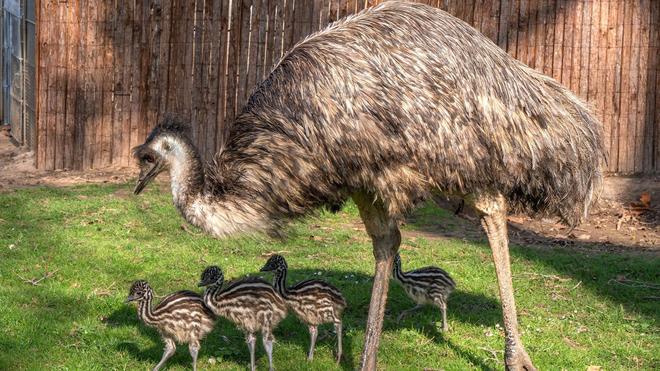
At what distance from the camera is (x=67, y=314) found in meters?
8.24

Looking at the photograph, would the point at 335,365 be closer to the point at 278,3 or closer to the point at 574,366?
the point at 574,366

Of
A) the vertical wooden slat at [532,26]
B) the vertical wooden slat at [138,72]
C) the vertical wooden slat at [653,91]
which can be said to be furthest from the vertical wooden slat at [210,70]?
the vertical wooden slat at [653,91]

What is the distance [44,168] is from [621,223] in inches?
288

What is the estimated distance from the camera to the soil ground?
11.7 meters

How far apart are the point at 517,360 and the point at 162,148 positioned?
263cm

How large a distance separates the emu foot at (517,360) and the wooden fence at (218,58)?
7231 millimetres

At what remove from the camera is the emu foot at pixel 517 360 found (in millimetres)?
7062

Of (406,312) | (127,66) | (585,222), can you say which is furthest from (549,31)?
(406,312)

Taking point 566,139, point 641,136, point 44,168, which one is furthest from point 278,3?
point 566,139

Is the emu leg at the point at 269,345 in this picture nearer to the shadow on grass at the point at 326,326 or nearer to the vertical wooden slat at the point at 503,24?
the shadow on grass at the point at 326,326

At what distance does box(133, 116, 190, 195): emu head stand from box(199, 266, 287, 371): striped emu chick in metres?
1.06

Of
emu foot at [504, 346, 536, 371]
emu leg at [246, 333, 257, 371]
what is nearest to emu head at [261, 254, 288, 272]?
emu leg at [246, 333, 257, 371]

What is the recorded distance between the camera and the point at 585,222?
10891 mm

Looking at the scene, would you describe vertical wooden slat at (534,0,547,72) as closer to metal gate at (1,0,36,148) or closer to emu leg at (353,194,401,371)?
metal gate at (1,0,36,148)
